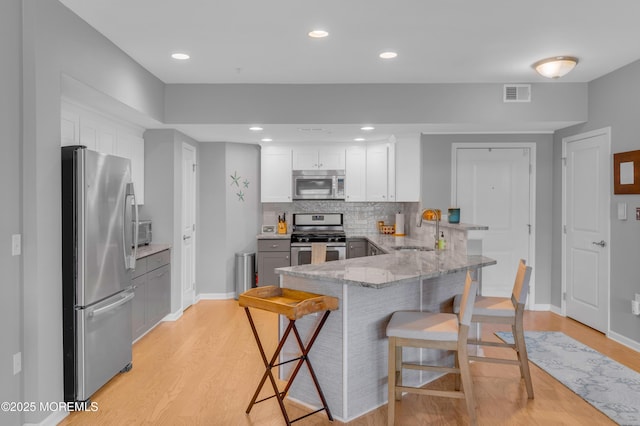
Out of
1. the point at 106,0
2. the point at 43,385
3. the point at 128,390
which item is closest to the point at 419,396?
the point at 128,390

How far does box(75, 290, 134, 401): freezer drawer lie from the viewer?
117 inches

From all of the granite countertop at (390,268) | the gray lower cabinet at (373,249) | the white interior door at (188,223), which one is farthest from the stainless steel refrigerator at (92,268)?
the gray lower cabinet at (373,249)

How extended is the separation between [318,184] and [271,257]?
128cm

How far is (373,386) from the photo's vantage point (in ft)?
9.78

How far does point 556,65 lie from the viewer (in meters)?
4.13

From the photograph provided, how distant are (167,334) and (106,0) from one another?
3234mm

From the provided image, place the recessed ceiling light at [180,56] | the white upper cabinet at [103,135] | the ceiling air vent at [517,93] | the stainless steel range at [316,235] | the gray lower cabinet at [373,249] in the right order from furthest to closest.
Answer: the stainless steel range at [316,235], the gray lower cabinet at [373,249], the ceiling air vent at [517,93], the recessed ceiling light at [180,56], the white upper cabinet at [103,135]

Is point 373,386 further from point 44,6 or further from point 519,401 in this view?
point 44,6

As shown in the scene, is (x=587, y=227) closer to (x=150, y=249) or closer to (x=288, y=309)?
(x=288, y=309)

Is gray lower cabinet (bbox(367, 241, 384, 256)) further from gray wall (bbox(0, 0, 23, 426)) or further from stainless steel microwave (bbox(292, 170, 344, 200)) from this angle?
gray wall (bbox(0, 0, 23, 426))

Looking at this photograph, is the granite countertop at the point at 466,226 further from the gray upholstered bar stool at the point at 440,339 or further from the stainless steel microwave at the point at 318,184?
Result: the stainless steel microwave at the point at 318,184

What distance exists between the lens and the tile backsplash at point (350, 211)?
6977 mm

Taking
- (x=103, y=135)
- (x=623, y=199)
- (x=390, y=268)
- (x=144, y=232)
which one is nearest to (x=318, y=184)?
(x=144, y=232)

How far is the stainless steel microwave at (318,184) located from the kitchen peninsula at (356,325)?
131 inches
